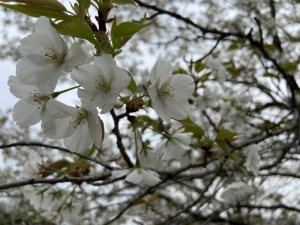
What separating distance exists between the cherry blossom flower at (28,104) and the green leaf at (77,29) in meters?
0.24

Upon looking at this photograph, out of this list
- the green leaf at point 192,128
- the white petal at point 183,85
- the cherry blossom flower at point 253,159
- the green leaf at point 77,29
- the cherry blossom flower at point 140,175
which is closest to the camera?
the green leaf at point 77,29

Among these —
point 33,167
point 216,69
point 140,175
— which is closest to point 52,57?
point 140,175

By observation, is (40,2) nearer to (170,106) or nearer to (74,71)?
(74,71)

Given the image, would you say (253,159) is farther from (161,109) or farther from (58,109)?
(58,109)

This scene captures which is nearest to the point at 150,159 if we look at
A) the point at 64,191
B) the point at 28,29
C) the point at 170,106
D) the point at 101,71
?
the point at 64,191

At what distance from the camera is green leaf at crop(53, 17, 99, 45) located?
38.4 inches

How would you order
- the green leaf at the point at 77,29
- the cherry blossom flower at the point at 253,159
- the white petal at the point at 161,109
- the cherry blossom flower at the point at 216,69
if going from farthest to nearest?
1. the cherry blossom flower at the point at 216,69
2. the cherry blossom flower at the point at 253,159
3. the white petal at the point at 161,109
4. the green leaf at the point at 77,29

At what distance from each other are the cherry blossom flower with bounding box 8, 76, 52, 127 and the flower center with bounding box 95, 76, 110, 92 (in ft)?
0.62

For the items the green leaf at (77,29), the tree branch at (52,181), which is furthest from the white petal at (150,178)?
the green leaf at (77,29)

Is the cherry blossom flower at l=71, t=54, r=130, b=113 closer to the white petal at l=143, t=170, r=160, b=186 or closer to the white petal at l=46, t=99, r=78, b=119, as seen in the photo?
the white petal at l=46, t=99, r=78, b=119

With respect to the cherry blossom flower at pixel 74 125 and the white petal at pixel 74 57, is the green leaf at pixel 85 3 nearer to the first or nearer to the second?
the white petal at pixel 74 57

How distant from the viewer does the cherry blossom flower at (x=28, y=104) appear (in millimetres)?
Result: 1162

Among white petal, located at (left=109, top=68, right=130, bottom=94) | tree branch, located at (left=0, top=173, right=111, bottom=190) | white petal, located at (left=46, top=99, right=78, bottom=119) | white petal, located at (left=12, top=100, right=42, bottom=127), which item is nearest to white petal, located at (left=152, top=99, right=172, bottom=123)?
white petal, located at (left=109, top=68, right=130, bottom=94)

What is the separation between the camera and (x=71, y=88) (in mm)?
1143
